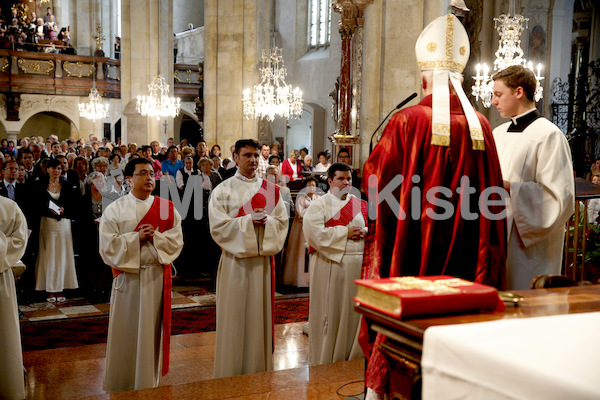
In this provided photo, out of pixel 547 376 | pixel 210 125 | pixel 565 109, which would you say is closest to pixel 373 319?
pixel 547 376

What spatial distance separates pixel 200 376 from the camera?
17.6 ft

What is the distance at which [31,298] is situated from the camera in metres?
8.21

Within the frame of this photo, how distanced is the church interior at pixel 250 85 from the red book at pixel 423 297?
0.25 ft

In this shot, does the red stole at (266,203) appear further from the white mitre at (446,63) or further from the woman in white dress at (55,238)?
the woman in white dress at (55,238)

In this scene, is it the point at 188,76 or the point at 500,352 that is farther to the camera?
the point at 188,76

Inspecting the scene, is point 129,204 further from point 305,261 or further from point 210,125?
point 210,125

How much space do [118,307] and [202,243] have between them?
5.23 meters

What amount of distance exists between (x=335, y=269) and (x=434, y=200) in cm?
259

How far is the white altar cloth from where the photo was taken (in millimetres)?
1479

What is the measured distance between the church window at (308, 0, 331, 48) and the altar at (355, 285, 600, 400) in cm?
2389

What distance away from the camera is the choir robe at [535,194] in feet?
11.0

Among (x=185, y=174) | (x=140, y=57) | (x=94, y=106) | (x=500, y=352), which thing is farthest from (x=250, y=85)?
(x=500, y=352)

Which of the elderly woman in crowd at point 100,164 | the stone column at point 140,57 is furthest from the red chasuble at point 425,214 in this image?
the stone column at point 140,57

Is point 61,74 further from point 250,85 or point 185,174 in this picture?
point 185,174
